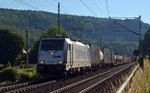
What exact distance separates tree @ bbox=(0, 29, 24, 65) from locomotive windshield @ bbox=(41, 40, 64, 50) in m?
54.2

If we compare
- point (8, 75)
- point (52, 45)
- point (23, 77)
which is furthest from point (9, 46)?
point (52, 45)

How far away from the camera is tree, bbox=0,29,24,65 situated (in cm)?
7577

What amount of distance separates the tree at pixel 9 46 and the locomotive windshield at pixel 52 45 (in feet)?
178

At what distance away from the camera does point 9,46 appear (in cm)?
7750

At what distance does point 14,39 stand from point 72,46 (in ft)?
188

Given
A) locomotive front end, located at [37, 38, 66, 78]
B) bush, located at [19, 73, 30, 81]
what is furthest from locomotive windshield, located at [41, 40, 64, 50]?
bush, located at [19, 73, 30, 81]

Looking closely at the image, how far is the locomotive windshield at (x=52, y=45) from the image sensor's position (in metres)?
23.4

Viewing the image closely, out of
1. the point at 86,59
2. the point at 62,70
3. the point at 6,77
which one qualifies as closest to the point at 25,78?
the point at 6,77

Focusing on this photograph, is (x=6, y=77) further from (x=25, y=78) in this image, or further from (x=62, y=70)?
(x=62, y=70)

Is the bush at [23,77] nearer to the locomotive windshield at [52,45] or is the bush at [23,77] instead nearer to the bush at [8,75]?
the bush at [8,75]

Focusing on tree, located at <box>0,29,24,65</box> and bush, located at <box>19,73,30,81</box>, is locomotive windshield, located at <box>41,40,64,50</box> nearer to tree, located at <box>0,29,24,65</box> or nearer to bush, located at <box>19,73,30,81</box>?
bush, located at <box>19,73,30,81</box>

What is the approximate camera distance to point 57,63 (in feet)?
74.8

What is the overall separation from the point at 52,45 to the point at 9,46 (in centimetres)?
5617

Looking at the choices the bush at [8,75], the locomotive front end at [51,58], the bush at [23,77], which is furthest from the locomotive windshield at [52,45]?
the bush at [8,75]
